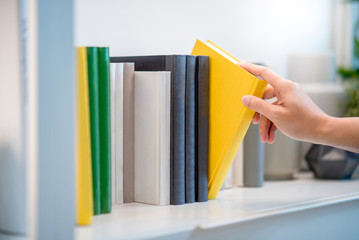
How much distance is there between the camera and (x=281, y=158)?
4.43ft

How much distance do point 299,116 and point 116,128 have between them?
0.34m

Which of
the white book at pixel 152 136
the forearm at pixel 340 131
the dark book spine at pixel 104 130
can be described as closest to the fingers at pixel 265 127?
the forearm at pixel 340 131

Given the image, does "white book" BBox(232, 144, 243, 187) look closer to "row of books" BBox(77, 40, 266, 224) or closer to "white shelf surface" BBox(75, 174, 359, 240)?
"white shelf surface" BBox(75, 174, 359, 240)

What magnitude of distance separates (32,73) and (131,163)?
15.9 inches

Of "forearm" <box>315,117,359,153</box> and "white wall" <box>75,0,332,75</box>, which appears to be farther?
"white wall" <box>75,0,332,75</box>

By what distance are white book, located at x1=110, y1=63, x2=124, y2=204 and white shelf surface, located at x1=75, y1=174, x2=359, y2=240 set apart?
0.17 feet

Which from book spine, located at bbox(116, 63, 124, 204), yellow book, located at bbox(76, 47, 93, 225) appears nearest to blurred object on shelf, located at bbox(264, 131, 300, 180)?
book spine, located at bbox(116, 63, 124, 204)

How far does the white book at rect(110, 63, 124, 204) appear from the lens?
98 cm

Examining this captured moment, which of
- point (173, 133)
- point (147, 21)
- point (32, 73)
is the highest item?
point (147, 21)

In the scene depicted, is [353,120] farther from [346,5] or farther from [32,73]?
[346,5]

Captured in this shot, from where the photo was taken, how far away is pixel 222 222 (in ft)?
2.80

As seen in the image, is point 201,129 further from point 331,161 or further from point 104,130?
point 331,161

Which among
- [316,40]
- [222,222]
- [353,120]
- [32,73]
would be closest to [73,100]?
[32,73]

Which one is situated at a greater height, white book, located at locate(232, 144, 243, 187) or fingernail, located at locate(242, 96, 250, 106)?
fingernail, located at locate(242, 96, 250, 106)
